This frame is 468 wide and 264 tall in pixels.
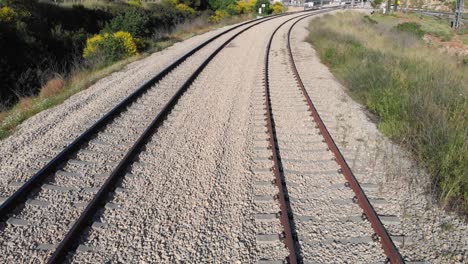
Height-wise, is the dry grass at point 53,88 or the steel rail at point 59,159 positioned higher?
the dry grass at point 53,88

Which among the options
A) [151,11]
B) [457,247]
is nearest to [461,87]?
[457,247]

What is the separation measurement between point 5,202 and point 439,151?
647cm

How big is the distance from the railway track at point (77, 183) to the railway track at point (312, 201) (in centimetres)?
218

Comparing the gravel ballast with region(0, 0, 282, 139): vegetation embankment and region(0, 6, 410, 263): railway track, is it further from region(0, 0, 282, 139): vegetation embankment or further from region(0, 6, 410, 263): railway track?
region(0, 0, 282, 139): vegetation embankment

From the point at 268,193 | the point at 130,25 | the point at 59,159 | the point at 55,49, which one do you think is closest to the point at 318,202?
the point at 268,193

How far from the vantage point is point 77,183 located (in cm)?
547

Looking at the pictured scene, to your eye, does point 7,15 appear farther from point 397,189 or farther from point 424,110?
point 397,189

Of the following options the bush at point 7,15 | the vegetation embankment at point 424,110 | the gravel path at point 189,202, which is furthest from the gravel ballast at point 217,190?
the bush at point 7,15

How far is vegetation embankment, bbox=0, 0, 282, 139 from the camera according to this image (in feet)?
37.6

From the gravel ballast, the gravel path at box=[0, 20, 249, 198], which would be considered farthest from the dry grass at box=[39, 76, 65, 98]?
the gravel ballast

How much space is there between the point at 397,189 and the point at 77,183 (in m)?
4.84

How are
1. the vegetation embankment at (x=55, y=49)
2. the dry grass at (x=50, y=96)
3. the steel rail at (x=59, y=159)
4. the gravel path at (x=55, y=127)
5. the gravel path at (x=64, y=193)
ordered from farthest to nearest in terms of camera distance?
the vegetation embankment at (x=55, y=49), the dry grass at (x=50, y=96), the gravel path at (x=55, y=127), the steel rail at (x=59, y=159), the gravel path at (x=64, y=193)

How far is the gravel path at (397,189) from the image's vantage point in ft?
13.8

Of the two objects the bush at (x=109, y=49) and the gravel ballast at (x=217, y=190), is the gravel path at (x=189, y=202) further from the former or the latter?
the bush at (x=109, y=49)
